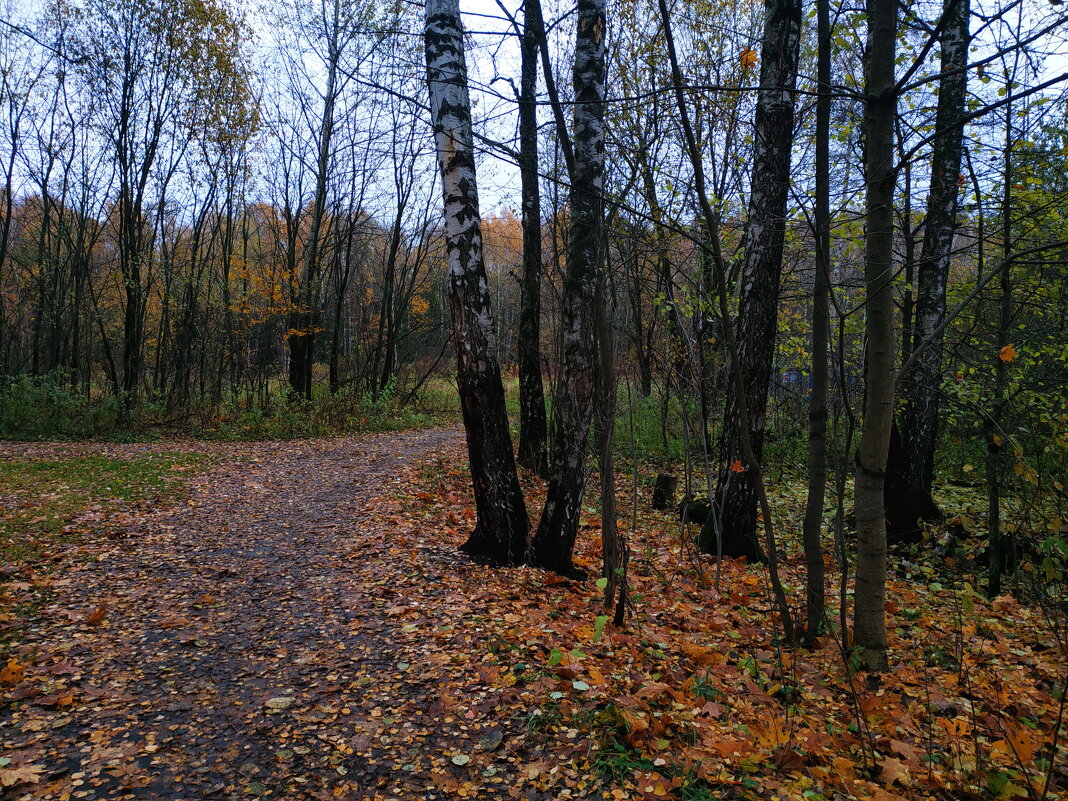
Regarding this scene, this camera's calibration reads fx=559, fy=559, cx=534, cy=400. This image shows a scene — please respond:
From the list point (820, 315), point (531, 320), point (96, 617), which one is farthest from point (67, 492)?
point (820, 315)

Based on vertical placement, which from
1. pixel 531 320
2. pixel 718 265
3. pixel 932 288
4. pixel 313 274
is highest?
pixel 313 274

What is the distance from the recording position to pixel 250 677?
3627 mm

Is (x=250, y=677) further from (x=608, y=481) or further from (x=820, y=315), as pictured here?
(x=820, y=315)

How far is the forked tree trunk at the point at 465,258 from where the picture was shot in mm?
5031

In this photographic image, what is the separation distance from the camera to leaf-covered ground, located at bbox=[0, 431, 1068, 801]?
2.68m

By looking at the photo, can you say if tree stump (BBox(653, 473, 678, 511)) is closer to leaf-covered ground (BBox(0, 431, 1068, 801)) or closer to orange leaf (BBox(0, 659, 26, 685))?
leaf-covered ground (BBox(0, 431, 1068, 801))

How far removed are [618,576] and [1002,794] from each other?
237cm

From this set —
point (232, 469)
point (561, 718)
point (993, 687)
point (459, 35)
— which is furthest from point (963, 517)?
point (232, 469)

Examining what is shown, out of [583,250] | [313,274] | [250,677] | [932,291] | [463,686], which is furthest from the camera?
[313,274]

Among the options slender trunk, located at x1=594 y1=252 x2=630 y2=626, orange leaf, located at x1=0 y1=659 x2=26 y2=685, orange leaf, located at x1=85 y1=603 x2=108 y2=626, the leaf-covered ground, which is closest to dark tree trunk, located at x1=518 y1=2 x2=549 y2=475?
the leaf-covered ground

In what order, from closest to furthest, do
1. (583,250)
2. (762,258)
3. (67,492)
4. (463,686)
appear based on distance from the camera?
(463,686)
(583,250)
(762,258)
(67,492)

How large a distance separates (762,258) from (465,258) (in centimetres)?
306

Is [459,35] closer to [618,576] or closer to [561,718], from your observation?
[618,576]

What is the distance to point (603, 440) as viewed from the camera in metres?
4.42
